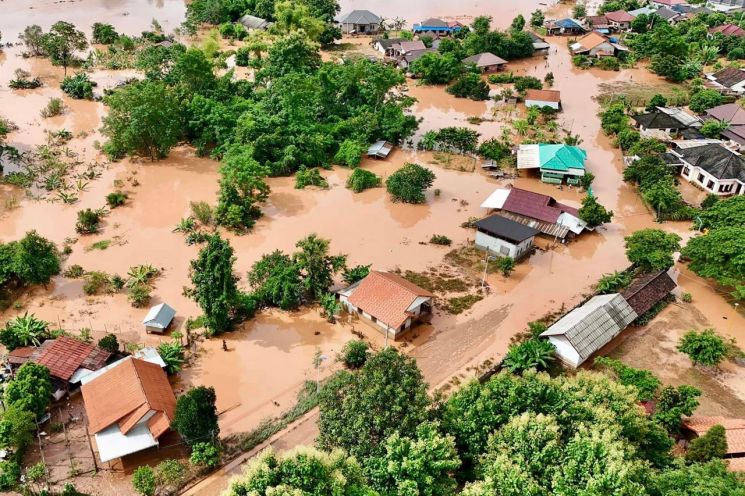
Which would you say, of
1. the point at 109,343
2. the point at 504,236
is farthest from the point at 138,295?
the point at 504,236

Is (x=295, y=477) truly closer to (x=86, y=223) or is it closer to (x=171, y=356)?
(x=171, y=356)

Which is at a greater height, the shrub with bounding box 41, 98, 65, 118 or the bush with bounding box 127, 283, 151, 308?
the bush with bounding box 127, 283, 151, 308

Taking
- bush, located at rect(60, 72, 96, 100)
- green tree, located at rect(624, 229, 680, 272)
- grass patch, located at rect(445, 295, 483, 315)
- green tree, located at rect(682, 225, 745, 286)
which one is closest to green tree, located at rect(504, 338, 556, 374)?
grass patch, located at rect(445, 295, 483, 315)

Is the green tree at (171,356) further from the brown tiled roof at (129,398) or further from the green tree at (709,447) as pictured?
the green tree at (709,447)

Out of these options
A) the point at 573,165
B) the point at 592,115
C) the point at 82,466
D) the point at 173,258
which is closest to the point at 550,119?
the point at 592,115

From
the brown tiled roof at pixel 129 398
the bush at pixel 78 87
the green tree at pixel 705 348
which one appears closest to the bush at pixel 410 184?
the green tree at pixel 705 348

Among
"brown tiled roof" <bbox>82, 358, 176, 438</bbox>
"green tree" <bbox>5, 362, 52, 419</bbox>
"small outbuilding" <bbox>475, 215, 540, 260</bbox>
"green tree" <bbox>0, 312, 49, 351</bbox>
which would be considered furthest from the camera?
"small outbuilding" <bbox>475, 215, 540, 260</bbox>

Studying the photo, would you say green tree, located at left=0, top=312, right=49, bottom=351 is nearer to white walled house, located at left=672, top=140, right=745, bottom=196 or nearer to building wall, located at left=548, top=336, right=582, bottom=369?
building wall, located at left=548, top=336, right=582, bottom=369
